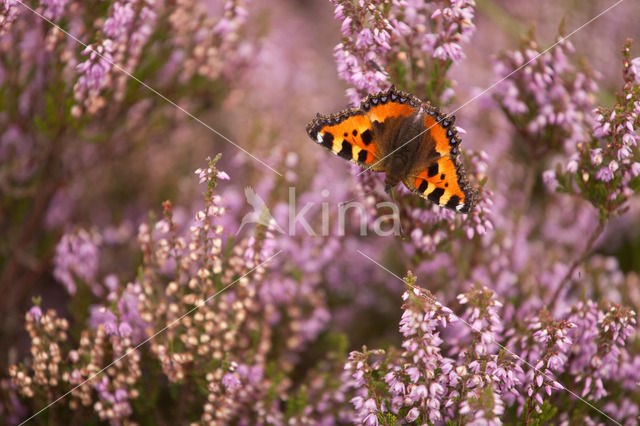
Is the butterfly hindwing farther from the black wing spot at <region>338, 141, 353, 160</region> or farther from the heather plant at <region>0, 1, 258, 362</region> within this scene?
the heather plant at <region>0, 1, 258, 362</region>

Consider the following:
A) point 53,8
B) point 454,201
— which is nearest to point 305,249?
point 454,201

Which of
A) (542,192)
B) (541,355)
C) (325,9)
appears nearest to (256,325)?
(541,355)

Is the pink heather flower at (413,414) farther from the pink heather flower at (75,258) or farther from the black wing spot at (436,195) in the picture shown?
the pink heather flower at (75,258)

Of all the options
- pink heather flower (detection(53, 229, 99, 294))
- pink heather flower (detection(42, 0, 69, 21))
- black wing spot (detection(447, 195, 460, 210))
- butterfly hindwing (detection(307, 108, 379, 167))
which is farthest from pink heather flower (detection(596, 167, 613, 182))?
pink heather flower (detection(42, 0, 69, 21))

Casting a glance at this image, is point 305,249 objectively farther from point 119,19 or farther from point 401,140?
point 119,19

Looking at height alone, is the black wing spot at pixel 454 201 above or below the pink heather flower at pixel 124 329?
above

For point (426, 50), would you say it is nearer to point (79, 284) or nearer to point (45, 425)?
point (79, 284)

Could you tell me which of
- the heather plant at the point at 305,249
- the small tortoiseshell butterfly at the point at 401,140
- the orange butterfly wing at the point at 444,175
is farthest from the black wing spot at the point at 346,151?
the orange butterfly wing at the point at 444,175
